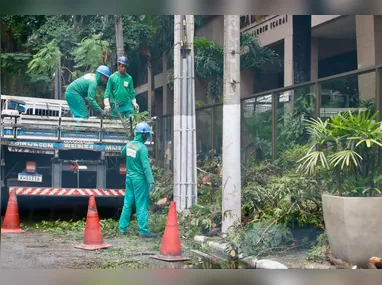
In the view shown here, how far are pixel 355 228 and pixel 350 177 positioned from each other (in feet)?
1.66

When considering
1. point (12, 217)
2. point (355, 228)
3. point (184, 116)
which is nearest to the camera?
point (12, 217)

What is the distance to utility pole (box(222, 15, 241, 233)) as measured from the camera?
662 centimetres

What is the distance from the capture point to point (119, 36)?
21.7 ft

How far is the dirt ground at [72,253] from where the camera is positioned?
6.37m

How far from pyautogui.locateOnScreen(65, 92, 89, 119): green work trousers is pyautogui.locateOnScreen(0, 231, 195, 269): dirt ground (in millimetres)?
1180

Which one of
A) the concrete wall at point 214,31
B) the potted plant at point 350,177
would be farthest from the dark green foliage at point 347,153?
the concrete wall at point 214,31

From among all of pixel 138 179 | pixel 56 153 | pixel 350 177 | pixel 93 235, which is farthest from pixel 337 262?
pixel 56 153

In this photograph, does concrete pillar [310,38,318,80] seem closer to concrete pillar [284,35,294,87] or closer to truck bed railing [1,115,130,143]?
concrete pillar [284,35,294,87]

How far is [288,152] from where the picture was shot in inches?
259

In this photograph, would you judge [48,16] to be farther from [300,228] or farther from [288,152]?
[300,228]

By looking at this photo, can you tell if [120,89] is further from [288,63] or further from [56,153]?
[288,63]

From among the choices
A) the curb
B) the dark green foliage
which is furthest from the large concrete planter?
the curb

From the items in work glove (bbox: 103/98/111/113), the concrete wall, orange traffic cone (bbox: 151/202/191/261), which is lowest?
orange traffic cone (bbox: 151/202/191/261)

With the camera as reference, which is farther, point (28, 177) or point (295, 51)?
point (295, 51)
